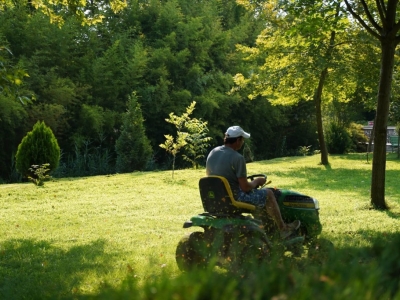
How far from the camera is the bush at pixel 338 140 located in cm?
3017

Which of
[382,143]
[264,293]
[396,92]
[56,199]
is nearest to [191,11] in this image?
[396,92]

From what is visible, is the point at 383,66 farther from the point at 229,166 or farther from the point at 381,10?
the point at 229,166

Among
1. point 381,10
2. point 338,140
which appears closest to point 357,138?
point 338,140

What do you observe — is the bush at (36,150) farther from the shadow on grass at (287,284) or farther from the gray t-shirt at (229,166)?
the shadow on grass at (287,284)

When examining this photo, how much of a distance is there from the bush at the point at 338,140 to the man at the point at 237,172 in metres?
25.0

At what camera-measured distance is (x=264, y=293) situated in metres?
1.19

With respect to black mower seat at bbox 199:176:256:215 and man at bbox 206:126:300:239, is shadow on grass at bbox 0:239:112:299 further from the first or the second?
man at bbox 206:126:300:239

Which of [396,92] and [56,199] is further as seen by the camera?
[396,92]

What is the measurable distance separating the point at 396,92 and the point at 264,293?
69.1ft

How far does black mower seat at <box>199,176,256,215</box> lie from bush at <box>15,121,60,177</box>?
1264 cm

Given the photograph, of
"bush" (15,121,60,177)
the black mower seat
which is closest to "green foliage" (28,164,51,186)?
"bush" (15,121,60,177)

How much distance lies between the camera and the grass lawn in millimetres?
5464

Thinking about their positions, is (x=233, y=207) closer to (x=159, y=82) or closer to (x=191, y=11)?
(x=159, y=82)

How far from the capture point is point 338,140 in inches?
1188
